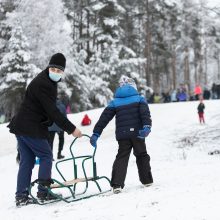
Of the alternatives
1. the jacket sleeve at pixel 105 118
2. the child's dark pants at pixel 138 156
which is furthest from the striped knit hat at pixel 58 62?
the child's dark pants at pixel 138 156

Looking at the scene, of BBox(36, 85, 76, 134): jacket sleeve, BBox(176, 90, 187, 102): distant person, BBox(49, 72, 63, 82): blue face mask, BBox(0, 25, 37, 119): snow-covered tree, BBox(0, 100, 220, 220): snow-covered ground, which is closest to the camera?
BBox(0, 100, 220, 220): snow-covered ground

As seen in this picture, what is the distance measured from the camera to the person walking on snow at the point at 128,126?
7.52 metres

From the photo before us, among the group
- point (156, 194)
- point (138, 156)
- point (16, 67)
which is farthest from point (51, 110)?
point (16, 67)

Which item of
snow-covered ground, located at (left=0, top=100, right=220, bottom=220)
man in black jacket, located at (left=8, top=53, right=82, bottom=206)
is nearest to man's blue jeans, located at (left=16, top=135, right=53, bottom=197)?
man in black jacket, located at (left=8, top=53, right=82, bottom=206)

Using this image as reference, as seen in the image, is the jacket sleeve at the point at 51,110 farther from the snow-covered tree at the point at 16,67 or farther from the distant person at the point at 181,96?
the distant person at the point at 181,96

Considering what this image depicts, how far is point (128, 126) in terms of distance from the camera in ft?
24.8

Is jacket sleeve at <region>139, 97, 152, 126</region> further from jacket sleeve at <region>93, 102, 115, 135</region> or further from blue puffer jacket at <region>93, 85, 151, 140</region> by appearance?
jacket sleeve at <region>93, 102, 115, 135</region>

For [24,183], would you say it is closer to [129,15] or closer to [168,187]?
[168,187]

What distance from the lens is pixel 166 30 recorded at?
5972cm

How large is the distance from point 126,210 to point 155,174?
3792mm

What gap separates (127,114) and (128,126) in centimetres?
18

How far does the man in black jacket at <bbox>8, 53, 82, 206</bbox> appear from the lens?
697cm

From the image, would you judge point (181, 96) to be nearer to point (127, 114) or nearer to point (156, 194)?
point (127, 114)

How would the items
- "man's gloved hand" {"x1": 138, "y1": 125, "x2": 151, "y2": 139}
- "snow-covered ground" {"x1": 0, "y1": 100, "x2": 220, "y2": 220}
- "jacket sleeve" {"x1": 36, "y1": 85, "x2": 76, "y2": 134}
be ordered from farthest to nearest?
"man's gloved hand" {"x1": 138, "y1": 125, "x2": 151, "y2": 139}
"jacket sleeve" {"x1": 36, "y1": 85, "x2": 76, "y2": 134}
"snow-covered ground" {"x1": 0, "y1": 100, "x2": 220, "y2": 220}
